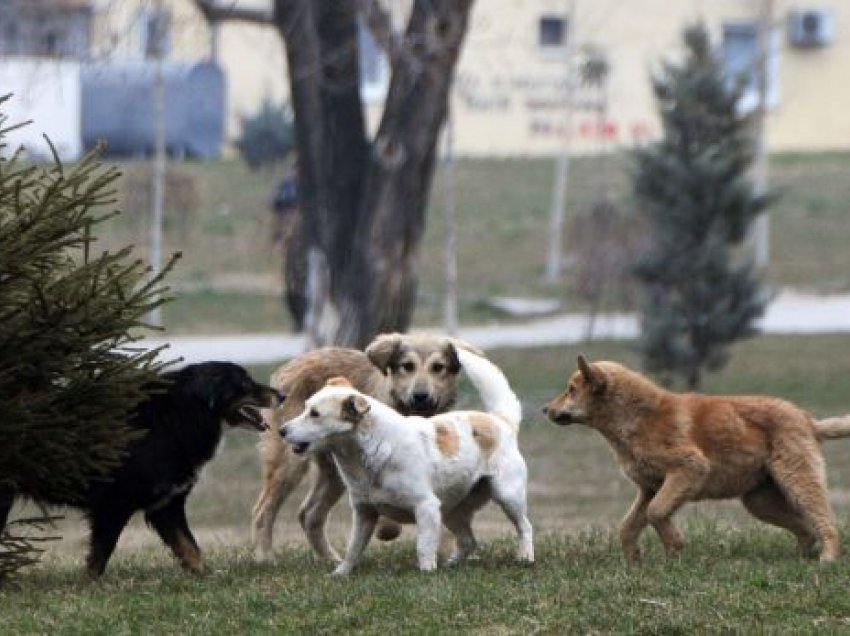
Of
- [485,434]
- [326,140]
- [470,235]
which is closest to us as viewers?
[485,434]

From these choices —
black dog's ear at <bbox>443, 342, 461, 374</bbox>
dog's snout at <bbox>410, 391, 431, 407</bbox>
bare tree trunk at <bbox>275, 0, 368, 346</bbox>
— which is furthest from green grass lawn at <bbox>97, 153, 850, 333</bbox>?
dog's snout at <bbox>410, 391, 431, 407</bbox>

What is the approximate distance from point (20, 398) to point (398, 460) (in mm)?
1806

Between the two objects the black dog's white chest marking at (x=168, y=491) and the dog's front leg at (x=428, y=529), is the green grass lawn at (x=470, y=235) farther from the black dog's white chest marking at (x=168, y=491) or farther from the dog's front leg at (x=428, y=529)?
the dog's front leg at (x=428, y=529)

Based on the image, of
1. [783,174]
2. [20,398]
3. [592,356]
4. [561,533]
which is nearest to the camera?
[20,398]

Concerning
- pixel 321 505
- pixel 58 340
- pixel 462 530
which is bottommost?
pixel 321 505

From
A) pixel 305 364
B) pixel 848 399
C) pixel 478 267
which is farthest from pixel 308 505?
pixel 478 267

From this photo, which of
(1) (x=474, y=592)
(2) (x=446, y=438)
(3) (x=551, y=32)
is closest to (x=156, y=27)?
(2) (x=446, y=438)

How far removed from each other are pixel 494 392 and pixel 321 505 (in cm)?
136

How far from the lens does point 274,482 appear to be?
13.0 meters

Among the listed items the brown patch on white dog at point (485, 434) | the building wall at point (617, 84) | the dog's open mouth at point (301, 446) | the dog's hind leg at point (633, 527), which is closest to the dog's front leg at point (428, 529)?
the brown patch on white dog at point (485, 434)

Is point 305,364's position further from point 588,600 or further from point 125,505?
point 588,600

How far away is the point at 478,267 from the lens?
37.8 metres

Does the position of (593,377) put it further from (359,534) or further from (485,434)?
(359,534)

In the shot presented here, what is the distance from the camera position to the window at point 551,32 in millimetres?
44219
